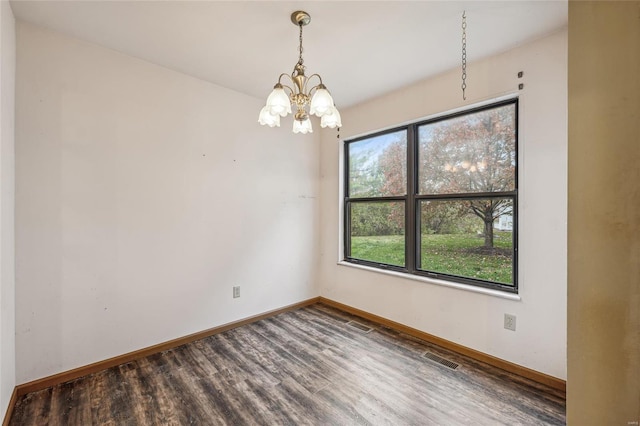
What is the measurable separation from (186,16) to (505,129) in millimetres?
2689

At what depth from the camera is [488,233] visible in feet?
7.93

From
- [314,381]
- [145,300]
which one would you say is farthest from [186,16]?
[314,381]

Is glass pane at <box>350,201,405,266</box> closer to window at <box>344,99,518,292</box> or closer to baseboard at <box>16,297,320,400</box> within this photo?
window at <box>344,99,518,292</box>

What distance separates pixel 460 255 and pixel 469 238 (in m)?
0.19

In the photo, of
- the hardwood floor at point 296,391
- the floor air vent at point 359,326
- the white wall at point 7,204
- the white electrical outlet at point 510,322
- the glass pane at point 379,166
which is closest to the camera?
the white wall at point 7,204

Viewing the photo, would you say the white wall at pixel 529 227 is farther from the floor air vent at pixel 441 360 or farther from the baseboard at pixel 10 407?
the baseboard at pixel 10 407

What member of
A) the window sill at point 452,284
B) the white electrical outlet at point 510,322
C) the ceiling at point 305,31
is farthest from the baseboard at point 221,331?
the ceiling at point 305,31

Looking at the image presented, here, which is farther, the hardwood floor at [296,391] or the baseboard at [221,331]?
the baseboard at [221,331]

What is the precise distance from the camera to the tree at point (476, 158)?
2297 millimetres

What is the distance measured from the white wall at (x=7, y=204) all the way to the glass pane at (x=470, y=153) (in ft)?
10.8

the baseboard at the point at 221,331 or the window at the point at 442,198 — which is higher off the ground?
the window at the point at 442,198

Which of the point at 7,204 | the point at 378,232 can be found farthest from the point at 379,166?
the point at 7,204

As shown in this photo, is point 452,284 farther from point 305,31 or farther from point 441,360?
point 305,31

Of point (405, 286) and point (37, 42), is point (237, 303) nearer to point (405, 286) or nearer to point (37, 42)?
point (405, 286)
